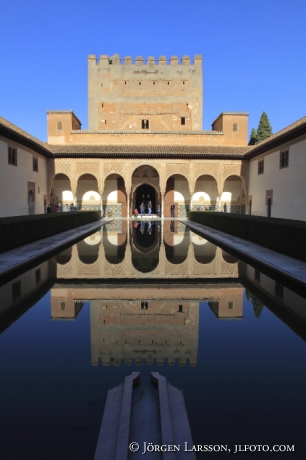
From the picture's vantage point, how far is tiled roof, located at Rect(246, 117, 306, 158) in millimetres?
16339

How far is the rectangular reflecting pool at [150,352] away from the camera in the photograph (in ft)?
7.05

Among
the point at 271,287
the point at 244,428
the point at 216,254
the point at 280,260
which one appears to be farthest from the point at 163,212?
the point at 244,428

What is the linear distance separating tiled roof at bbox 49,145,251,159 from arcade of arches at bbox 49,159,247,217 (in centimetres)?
60

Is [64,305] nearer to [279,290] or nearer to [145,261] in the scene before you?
[279,290]

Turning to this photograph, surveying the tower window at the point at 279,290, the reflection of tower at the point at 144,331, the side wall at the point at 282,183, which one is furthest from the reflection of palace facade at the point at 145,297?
the side wall at the point at 282,183

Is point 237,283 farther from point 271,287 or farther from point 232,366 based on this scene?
point 232,366

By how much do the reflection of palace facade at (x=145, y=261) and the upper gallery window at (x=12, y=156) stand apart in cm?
981

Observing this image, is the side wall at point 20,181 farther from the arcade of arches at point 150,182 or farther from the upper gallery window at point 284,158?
the upper gallery window at point 284,158

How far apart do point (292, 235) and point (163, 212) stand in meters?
19.6

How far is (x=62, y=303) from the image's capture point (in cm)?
489

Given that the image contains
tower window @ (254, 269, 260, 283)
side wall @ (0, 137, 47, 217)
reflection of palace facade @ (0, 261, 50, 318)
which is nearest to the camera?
reflection of palace facade @ (0, 261, 50, 318)

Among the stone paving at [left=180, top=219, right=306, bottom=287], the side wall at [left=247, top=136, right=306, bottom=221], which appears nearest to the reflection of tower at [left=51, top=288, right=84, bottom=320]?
the stone paving at [left=180, top=219, right=306, bottom=287]

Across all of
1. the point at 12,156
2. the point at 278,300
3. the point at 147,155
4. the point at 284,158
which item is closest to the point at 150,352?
the point at 278,300

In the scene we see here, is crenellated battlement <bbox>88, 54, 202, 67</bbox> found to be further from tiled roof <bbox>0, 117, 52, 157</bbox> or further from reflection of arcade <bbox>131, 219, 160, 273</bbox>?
reflection of arcade <bbox>131, 219, 160, 273</bbox>
